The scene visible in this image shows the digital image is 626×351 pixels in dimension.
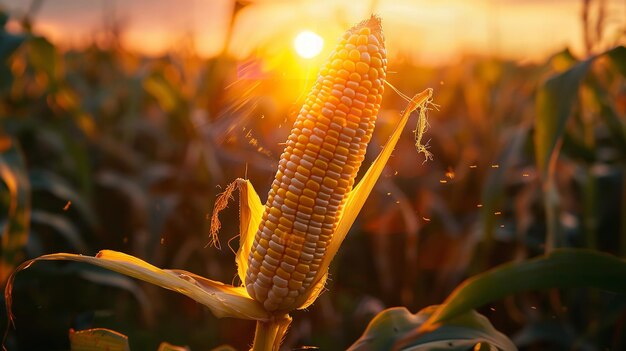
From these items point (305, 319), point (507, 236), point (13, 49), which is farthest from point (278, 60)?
point (507, 236)

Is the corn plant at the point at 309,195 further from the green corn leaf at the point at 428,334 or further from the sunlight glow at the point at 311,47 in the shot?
the sunlight glow at the point at 311,47

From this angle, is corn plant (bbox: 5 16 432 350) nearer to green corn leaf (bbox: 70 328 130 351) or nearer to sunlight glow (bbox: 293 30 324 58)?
green corn leaf (bbox: 70 328 130 351)

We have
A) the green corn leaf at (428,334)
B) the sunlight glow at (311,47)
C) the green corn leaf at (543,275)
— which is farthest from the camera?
the sunlight glow at (311,47)

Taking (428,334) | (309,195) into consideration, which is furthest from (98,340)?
(428,334)

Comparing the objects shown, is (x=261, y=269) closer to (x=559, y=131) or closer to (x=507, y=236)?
(x=559, y=131)

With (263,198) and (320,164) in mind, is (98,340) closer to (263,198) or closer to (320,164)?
(320,164)

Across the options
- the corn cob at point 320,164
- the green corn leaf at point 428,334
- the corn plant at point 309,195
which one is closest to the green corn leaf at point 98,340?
the corn plant at point 309,195

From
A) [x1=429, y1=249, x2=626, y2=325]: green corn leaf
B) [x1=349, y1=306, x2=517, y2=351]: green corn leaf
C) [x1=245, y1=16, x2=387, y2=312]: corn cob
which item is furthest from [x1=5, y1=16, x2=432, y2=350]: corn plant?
[x1=429, y1=249, x2=626, y2=325]: green corn leaf
